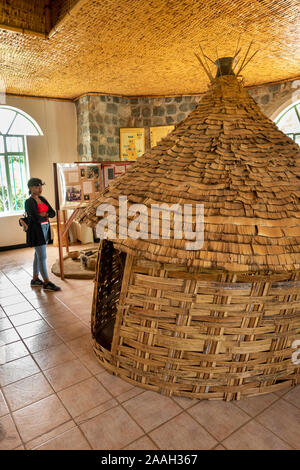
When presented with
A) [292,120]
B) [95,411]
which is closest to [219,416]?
[95,411]

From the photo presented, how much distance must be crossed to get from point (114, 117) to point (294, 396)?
22.7 ft

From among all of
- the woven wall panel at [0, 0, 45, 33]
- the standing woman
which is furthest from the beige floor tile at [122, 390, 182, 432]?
the woven wall panel at [0, 0, 45, 33]

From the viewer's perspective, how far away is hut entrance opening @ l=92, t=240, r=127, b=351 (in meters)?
3.30

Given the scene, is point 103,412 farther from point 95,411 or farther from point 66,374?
point 66,374

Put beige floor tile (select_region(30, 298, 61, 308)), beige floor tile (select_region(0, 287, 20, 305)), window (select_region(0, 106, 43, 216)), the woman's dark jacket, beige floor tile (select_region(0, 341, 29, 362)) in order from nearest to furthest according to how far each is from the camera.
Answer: beige floor tile (select_region(0, 341, 29, 362))
beige floor tile (select_region(30, 298, 61, 308))
the woman's dark jacket
beige floor tile (select_region(0, 287, 20, 305))
window (select_region(0, 106, 43, 216))

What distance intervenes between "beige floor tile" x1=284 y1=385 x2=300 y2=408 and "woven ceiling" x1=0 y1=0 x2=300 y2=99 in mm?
3817

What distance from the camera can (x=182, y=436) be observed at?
218 cm

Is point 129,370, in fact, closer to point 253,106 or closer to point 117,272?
point 117,272

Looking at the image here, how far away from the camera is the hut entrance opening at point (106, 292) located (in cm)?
330

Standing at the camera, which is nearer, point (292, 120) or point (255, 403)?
point (255, 403)

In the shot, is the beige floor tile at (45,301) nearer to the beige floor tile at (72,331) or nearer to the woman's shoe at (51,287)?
the woman's shoe at (51,287)

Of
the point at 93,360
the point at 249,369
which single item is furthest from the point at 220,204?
the point at 93,360

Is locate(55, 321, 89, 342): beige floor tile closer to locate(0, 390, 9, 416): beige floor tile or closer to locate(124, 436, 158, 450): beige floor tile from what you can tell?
locate(0, 390, 9, 416): beige floor tile

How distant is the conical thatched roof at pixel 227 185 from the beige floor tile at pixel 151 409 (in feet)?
4.16
